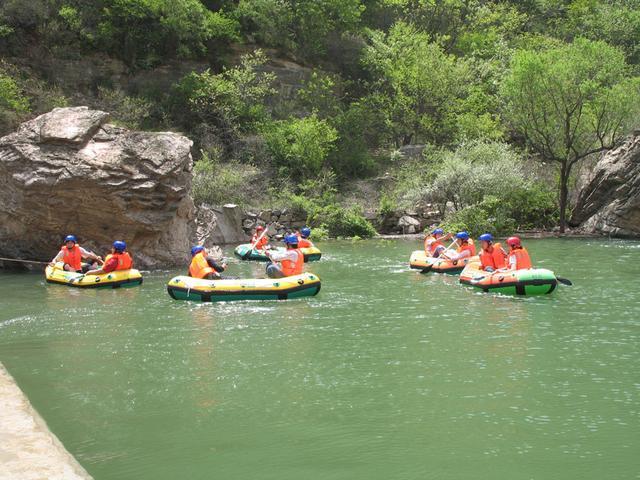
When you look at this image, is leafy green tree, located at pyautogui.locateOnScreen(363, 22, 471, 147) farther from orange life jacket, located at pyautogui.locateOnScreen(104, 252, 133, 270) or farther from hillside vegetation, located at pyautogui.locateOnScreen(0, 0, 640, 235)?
orange life jacket, located at pyautogui.locateOnScreen(104, 252, 133, 270)

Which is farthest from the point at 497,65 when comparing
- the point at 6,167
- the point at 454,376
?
Result: the point at 454,376

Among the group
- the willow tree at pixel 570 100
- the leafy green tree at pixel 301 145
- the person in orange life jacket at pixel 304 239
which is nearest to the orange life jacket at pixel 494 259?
the person in orange life jacket at pixel 304 239

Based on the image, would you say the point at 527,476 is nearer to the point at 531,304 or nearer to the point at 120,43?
the point at 531,304

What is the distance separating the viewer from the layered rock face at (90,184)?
17.8 m

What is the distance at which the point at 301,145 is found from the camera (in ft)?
102

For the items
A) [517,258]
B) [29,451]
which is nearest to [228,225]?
[517,258]

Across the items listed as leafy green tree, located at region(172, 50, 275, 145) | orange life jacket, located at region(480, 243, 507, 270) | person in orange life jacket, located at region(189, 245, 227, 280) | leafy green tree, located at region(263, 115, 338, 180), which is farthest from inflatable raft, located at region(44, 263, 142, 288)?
leafy green tree, located at region(172, 50, 275, 145)

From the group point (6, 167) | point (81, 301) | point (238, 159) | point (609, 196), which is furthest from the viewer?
point (238, 159)

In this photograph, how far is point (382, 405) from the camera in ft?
24.7

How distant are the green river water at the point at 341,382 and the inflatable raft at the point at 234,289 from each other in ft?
0.84

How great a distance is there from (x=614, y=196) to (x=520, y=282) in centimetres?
1497

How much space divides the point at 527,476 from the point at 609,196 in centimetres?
2343

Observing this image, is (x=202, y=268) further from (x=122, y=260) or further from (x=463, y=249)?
(x=463, y=249)

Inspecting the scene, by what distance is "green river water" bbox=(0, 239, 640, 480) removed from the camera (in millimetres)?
6172
